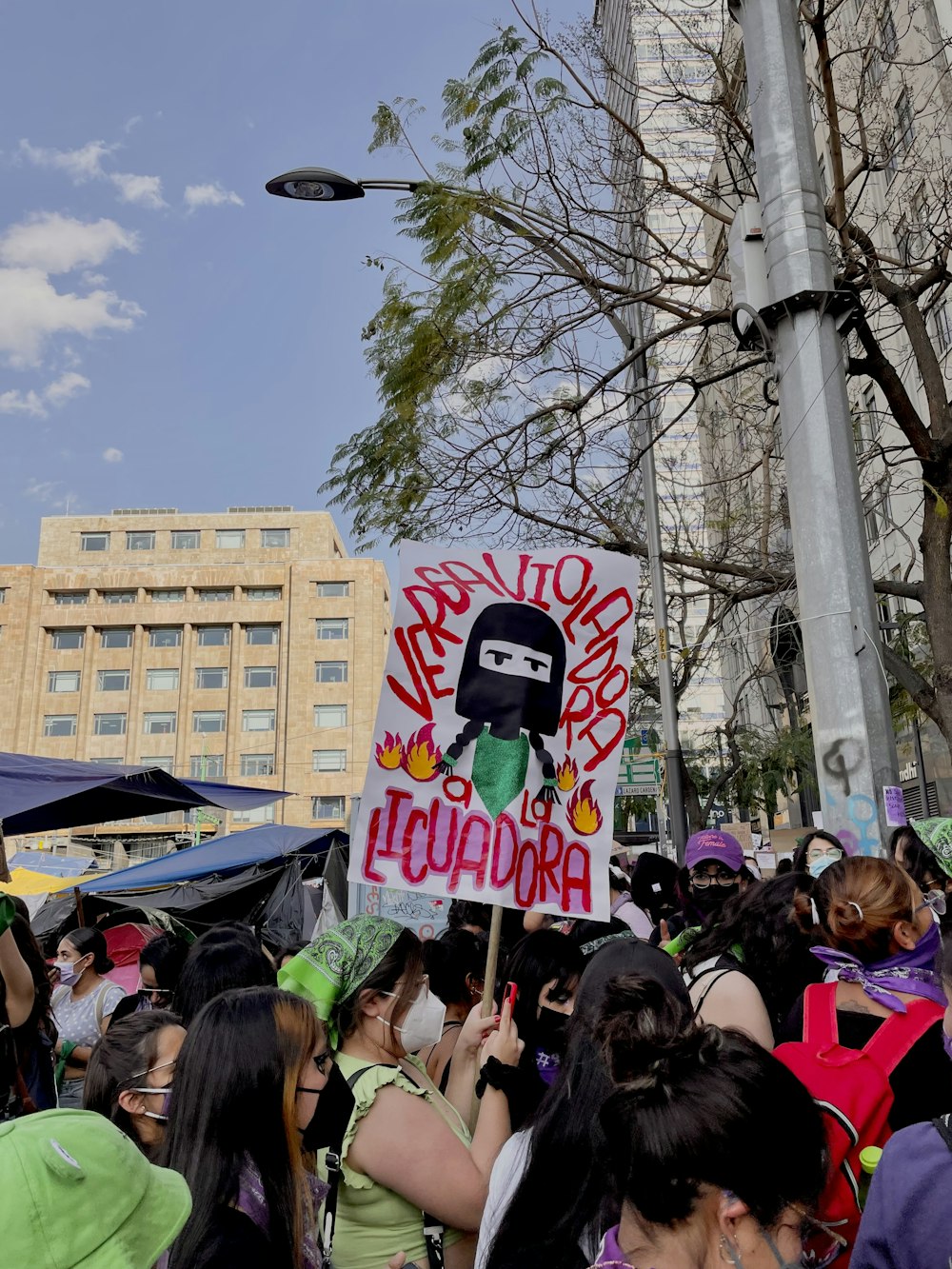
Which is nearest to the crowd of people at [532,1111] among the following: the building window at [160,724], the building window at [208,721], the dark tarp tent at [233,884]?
the dark tarp tent at [233,884]

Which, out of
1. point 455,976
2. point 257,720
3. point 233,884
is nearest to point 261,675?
point 257,720

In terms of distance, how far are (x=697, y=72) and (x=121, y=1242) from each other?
1062 centimetres

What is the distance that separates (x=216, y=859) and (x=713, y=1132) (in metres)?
14.5

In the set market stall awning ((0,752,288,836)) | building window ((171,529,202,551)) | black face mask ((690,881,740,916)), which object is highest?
building window ((171,529,202,551))

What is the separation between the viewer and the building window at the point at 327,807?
201ft

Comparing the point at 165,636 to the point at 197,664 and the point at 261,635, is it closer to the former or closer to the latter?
the point at 197,664

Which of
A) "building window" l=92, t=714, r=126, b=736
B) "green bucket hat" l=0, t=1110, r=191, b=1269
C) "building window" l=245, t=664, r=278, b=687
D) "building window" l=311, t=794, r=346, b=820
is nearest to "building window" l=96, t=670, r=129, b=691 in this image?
"building window" l=92, t=714, r=126, b=736

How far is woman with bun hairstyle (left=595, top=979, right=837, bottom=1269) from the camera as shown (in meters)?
1.75

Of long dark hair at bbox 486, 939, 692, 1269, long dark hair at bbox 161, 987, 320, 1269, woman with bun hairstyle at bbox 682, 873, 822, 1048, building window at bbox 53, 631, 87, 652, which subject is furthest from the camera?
building window at bbox 53, 631, 87, 652

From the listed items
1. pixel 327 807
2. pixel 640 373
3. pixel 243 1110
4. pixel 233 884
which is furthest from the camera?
pixel 327 807

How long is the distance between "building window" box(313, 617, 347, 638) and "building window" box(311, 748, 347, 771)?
673 cm

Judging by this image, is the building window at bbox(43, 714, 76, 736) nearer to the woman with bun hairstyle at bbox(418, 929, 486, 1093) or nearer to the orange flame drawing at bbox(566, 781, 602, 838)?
the woman with bun hairstyle at bbox(418, 929, 486, 1093)

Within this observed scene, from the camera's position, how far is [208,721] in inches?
2532

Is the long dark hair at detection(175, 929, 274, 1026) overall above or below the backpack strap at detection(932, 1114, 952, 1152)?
above
